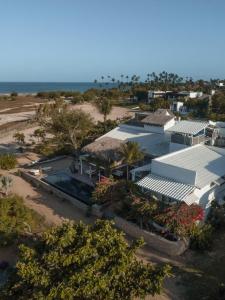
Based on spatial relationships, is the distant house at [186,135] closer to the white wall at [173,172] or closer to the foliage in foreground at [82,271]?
the white wall at [173,172]

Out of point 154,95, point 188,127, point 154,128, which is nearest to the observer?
point 188,127

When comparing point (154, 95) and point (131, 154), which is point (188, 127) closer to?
point (131, 154)

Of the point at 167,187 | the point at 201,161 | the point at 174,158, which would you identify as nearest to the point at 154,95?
the point at 201,161

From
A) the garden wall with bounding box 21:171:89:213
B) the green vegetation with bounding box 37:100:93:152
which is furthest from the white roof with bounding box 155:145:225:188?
the green vegetation with bounding box 37:100:93:152

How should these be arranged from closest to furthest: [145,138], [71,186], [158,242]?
[158,242], [71,186], [145,138]

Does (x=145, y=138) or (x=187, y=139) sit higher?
(x=187, y=139)

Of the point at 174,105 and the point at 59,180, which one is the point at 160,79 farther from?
the point at 59,180

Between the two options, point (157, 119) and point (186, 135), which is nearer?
point (186, 135)

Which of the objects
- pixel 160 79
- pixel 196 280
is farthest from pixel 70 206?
pixel 160 79

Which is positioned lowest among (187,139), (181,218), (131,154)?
(181,218)

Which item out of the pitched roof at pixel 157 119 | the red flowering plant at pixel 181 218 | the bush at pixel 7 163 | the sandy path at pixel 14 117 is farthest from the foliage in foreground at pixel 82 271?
the sandy path at pixel 14 117
